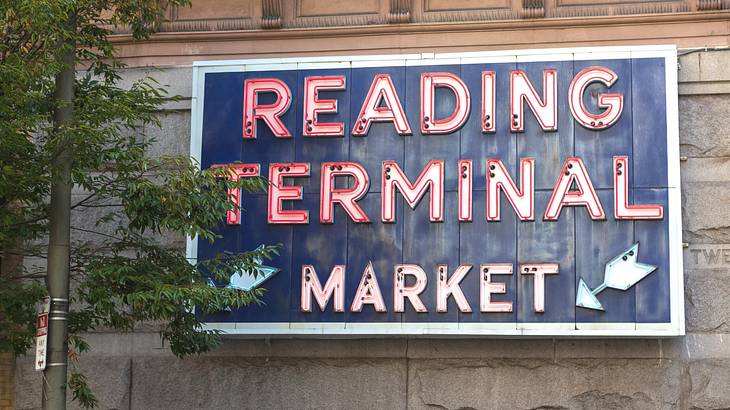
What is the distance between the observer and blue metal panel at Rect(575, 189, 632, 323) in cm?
1134

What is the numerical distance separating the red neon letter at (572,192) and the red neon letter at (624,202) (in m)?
0.20

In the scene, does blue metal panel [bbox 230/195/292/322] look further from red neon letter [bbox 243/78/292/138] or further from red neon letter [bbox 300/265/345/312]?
red neon letter [bbox 243/78/292/138]

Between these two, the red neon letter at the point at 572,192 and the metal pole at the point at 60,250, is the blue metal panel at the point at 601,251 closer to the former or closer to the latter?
the red neon letter at the point at 572,192

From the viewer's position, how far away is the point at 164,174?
9.90m

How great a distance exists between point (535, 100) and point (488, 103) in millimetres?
512

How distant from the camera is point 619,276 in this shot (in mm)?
11398

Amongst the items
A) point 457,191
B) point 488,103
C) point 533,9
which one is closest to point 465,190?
point 457,191

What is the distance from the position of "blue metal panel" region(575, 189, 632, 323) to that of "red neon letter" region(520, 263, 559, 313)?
A: 283 millimetres

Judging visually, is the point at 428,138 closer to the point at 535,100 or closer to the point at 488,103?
the point at 488,103

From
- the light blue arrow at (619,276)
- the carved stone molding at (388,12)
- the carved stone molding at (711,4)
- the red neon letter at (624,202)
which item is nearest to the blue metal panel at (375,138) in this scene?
the carved stone molding at (388,12)

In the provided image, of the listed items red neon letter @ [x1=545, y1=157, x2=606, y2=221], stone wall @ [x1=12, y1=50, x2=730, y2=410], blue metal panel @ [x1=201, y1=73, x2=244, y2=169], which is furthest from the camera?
blue metal panel @ [x1=201, y1=73, x2=244, y2=169]

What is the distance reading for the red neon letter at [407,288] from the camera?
1169cm

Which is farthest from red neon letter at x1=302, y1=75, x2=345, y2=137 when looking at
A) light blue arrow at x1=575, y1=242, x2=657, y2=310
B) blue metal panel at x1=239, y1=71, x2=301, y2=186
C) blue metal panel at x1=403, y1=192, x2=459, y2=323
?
light blue arrow at x1=575, y1=242, x2=657, y2=310

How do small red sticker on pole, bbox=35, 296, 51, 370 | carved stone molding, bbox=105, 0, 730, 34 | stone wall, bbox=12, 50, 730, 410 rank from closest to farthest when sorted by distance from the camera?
small red sticker on pole, bbox=35, 296, 51, 370, stone wall, bbox=12, 50, 730, 410, carved stone molding, bbox=105, 0, 730, 34
